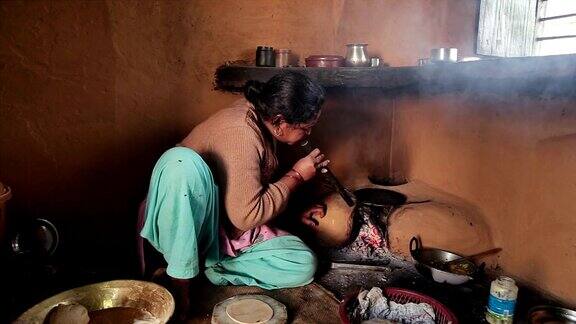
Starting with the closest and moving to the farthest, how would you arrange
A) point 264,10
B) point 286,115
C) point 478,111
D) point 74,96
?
point 286,115, point 74,96, point 478,111, point 264,10

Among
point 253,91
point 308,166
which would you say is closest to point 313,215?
point 308,166

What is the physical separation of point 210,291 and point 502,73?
81.9 inches

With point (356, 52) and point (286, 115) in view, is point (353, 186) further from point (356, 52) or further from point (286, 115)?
point (286, 115)

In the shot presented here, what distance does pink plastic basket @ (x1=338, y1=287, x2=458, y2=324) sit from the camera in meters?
2.05

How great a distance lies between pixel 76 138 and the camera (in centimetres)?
275

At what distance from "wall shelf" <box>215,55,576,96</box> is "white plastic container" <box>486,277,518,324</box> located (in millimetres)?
1067

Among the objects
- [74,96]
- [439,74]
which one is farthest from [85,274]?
[439,74]

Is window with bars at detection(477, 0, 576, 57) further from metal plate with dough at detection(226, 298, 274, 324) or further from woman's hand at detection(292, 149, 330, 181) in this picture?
metal plate with dough at detection(226, 298, 274, 324)

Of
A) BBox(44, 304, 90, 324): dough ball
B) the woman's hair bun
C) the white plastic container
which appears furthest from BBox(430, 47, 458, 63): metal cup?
BBox(44, 304, 90, 324): dough ball

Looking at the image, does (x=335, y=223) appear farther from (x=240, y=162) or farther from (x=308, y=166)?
(x=240, y=162)

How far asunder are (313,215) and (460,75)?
1376mm

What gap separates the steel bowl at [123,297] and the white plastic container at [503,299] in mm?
1622

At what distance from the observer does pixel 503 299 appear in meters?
2.13

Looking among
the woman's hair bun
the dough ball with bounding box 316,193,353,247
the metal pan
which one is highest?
the woman's hair bun
